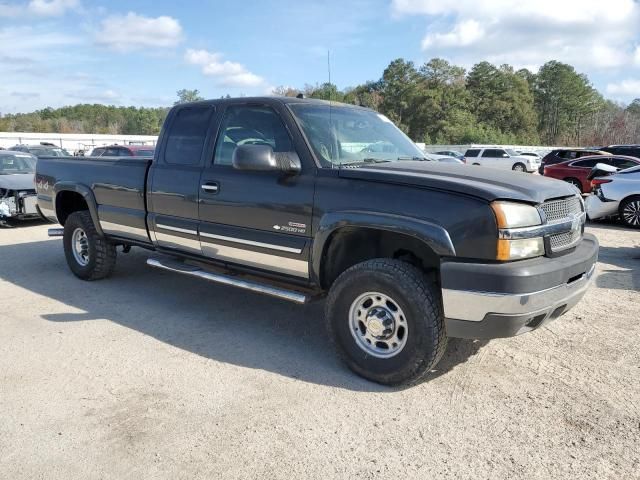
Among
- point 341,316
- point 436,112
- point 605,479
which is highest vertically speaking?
point 436,112

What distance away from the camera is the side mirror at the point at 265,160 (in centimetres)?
393

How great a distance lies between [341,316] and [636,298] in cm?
366

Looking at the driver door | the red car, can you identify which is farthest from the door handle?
the red car

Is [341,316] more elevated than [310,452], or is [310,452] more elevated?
[341,316]

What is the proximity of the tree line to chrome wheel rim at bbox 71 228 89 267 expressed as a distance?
57.2 metres

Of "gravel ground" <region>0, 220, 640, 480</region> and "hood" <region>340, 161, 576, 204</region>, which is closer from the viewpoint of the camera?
"gravel ground" <region>0, 220, 640, 480</region>

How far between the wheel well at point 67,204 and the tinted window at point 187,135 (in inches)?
81.7

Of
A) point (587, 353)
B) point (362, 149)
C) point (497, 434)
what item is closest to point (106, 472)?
point (497, 434)

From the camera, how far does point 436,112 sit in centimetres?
7369

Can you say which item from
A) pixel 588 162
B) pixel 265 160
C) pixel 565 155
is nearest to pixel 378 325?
pixel 265 160

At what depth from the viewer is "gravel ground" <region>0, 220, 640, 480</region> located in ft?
9.39

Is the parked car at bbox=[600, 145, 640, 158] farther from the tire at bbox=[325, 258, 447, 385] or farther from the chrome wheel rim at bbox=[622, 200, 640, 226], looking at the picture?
the tire at bbox=[325, 258, 447, 385]

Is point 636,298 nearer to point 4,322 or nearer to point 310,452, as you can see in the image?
point 310,452

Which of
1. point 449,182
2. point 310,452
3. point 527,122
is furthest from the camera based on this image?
point 527,122
